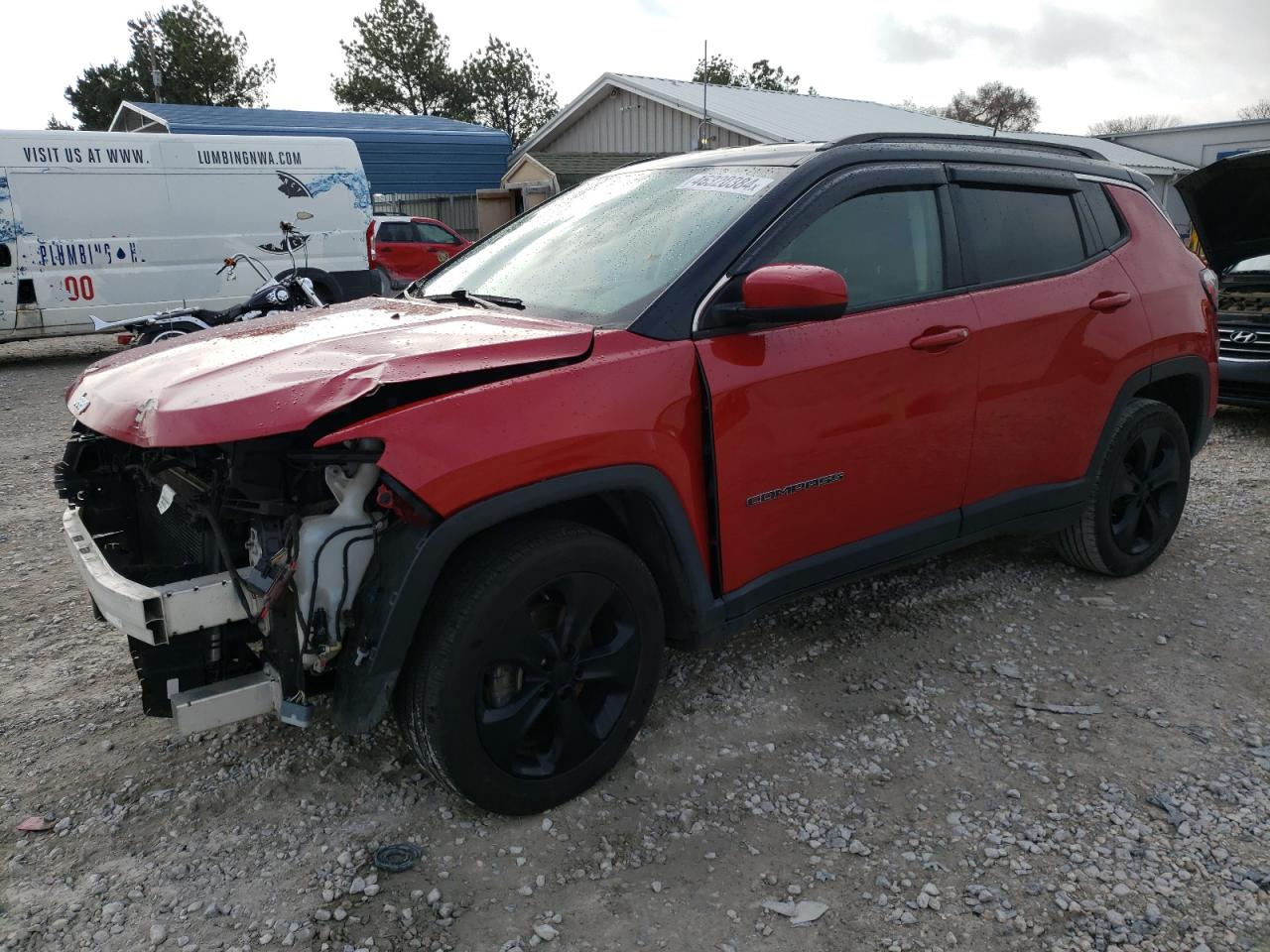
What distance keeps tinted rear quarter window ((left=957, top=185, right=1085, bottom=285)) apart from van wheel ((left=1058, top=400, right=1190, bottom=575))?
789mm

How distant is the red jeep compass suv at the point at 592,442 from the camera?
219 centimetres

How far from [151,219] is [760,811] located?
37.4ft

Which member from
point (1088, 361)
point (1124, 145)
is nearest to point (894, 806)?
point (1088, 361)

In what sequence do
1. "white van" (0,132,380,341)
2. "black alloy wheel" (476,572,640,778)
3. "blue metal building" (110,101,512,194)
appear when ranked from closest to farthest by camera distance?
1. "black alloy wheel" (476,572,640,778)
2. "white van" (0,132,380,341)
3. "blue metal building" (110,101,512,194)

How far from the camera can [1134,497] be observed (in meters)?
4.03

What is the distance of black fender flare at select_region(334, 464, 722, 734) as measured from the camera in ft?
7.05

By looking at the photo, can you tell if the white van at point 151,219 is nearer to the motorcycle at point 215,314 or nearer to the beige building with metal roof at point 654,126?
the motorcycle at point 215,314

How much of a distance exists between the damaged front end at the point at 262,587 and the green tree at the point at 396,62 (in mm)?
46916

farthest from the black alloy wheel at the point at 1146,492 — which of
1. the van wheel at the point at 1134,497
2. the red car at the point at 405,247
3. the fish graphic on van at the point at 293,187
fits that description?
the red car at the point at 405,247

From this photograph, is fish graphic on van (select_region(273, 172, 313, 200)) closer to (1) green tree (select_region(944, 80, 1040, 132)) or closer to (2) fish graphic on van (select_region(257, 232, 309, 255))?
(2) fish graphic on van (select_region(257, 232, 309, 255))

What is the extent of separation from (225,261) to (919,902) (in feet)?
38.0

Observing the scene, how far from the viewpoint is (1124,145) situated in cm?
2859

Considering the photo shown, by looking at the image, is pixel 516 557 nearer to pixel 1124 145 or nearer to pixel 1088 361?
pixel 1088 361

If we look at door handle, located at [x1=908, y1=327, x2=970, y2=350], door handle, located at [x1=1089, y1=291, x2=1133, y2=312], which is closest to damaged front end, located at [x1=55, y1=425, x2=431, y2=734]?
door handle, located at [x1=908, y1=327, x2=970, y2=350]
